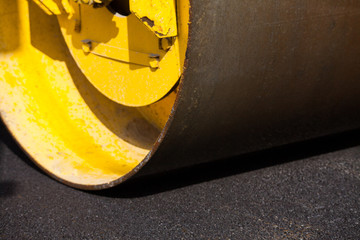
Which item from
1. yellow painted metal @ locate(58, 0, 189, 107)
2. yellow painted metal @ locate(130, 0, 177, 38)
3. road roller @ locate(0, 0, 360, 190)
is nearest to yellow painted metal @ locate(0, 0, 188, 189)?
road roller @ locate(0, 0, 360, 190)

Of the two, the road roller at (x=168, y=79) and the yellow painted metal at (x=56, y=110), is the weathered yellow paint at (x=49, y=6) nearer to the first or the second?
the road roller at (x=168, y=79)

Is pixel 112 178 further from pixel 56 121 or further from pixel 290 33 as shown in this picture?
pixel 290 33

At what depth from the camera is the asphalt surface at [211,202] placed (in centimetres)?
259

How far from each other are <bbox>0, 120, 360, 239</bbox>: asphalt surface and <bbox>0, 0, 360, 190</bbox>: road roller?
119 millimetres

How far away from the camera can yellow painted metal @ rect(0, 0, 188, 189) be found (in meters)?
3.17

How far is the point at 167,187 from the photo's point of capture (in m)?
3.00

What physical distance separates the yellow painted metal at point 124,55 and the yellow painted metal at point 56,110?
0.14 m

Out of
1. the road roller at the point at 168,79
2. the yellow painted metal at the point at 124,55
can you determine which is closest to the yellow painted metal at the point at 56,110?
the road roller at the point at 168,79

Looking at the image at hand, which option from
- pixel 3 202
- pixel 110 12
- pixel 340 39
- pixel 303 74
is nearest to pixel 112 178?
pixel 3 202

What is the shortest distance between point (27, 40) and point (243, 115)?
4.23 feet

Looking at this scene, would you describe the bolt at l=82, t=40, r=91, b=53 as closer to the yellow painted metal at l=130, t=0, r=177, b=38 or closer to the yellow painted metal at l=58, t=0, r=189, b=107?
the yellow painted metal at l=58, t=0, r=189, b=107

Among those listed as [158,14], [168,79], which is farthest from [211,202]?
[158,14]

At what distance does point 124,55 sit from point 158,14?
45 centimetres

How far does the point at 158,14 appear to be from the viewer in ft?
8.10
